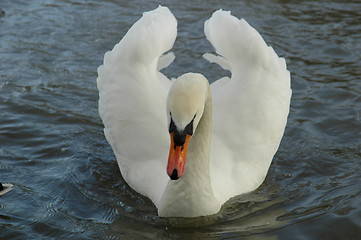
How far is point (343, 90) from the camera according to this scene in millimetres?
8672

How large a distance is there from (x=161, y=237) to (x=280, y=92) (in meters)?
1.87

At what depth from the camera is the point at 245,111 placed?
6488 millimetres

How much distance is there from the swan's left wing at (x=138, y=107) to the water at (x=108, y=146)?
24 cm

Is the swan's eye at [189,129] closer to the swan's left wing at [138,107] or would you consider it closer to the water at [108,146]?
the water at [108,146]

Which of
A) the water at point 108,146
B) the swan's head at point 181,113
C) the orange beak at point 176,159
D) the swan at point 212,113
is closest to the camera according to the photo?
the swan's head at point 181,113

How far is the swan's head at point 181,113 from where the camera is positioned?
194 inches

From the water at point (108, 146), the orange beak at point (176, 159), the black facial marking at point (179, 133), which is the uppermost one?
the black facial marking at point (179, 133)

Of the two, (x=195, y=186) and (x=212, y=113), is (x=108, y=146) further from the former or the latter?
(x=195, y=186)

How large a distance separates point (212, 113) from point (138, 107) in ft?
2.05

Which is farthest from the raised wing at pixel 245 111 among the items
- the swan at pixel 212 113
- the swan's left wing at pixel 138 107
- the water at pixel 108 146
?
the swan's left wing at pixel 138 107

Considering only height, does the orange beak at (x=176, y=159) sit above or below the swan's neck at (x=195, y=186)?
above

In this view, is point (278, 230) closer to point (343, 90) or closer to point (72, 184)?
point (72, 184)

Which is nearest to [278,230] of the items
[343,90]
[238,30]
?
[238,30]

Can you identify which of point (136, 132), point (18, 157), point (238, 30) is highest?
point (238, 30)
